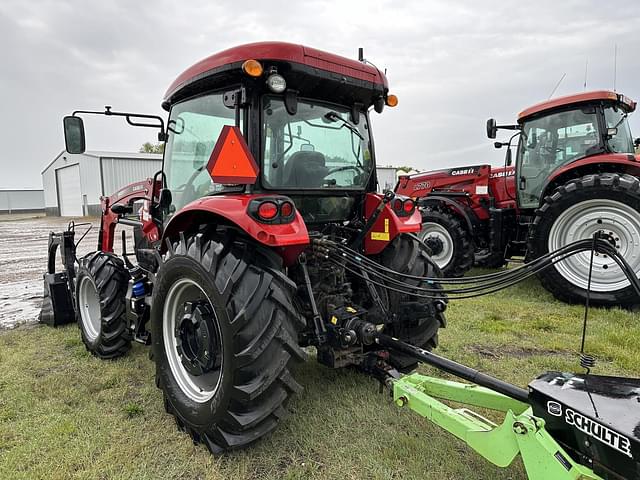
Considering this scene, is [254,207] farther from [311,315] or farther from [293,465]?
[293,465]

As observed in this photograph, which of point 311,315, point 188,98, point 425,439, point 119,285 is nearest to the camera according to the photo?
point 425,439

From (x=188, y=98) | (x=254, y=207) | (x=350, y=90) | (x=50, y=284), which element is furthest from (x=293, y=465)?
(x=50, y=284)

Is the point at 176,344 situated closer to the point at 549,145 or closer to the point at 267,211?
Answer: the point at 267,211

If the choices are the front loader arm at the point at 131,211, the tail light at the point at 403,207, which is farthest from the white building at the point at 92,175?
the tail light at the point at 403,207

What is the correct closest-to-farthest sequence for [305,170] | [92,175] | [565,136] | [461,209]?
[305,170]
[565,136]
[461,209]
[92,175]

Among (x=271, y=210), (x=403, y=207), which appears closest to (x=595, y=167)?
(x=403, y=207)

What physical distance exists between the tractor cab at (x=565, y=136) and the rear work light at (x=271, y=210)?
4526mm

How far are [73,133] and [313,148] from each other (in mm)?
2040

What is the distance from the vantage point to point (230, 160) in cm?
221

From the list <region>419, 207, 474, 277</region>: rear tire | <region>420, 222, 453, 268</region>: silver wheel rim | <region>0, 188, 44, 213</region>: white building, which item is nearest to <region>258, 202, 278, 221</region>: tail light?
<region>419, 207, 474, 277</region>: rear tire

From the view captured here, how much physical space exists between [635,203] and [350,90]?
3759mm

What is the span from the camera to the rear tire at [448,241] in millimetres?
6539

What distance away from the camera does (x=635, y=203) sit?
472 cm

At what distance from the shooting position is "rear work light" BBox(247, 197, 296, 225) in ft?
7.30
